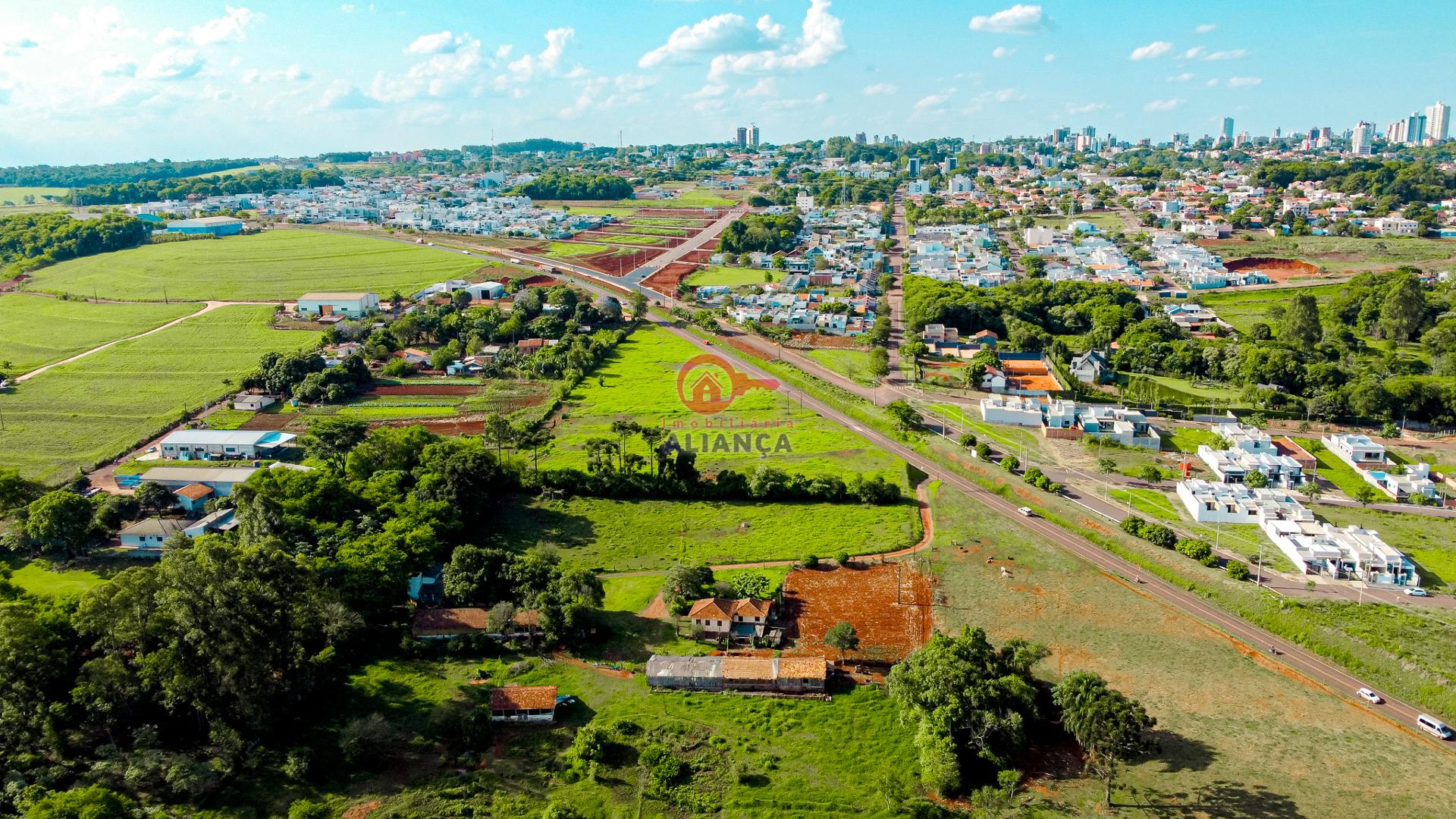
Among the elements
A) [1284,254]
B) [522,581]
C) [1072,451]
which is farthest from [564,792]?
[1284,254]

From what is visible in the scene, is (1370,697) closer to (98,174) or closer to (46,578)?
(46,578)

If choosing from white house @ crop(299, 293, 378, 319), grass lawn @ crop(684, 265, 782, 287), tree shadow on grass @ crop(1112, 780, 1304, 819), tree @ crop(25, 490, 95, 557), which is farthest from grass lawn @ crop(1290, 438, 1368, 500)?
white house @ crop(299, 293, 378, 319)

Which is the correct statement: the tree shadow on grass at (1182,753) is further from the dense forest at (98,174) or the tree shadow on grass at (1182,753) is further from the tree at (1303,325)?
the dense forest at (98,174)

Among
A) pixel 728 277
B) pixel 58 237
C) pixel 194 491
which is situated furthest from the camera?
pixel 58 237

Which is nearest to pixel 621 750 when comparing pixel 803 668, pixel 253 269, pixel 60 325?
pixel 803 668

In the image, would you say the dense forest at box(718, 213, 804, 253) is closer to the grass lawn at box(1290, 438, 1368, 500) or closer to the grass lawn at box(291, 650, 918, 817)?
the grass lawn at box(1290, 438, 1368, 500)

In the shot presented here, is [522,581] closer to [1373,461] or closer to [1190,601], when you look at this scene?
[1190,601]
